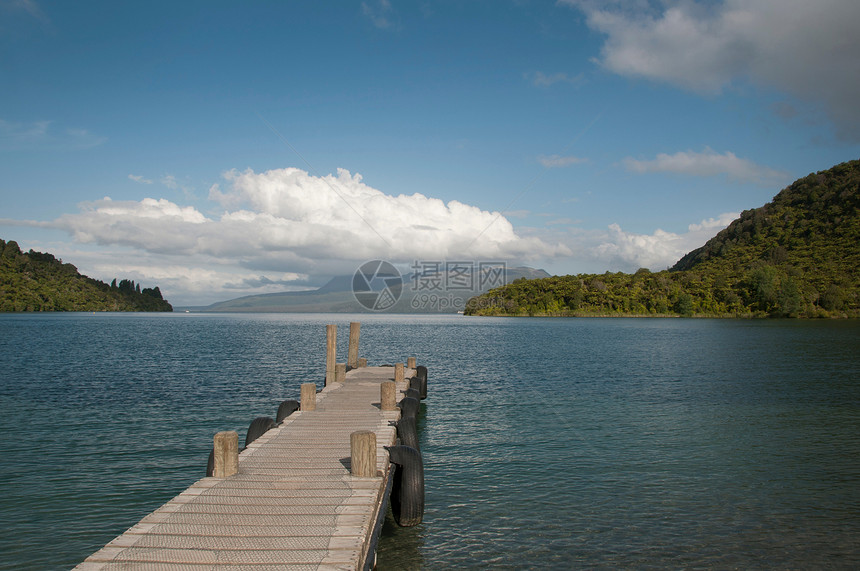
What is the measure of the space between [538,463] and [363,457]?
24.0 ft

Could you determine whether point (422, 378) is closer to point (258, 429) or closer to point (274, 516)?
point (258, 429)

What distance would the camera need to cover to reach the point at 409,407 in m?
16.4

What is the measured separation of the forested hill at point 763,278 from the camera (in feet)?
418

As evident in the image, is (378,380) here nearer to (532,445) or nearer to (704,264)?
(532,445)

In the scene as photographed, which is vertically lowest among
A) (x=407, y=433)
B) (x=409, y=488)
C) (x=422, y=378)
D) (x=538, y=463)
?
(x=538, y=463)

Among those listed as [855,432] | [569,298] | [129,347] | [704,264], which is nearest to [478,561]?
[855,432]

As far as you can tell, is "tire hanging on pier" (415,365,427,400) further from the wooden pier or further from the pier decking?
the pier decking

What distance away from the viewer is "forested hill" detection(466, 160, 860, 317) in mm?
127375

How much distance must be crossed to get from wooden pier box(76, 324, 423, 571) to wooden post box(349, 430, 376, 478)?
0.02 metres

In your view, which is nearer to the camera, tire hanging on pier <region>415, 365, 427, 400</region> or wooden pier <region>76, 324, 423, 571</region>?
wooden pier <region>76, 324, 423, 571</region>

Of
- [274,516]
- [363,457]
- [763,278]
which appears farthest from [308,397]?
[763,278]

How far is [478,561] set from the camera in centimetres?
920

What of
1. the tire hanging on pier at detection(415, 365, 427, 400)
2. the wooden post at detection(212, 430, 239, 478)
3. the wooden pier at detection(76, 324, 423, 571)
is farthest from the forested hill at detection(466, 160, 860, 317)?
the wooden post at detection(212, 430, 239, 478)

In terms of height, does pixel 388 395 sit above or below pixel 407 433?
above
